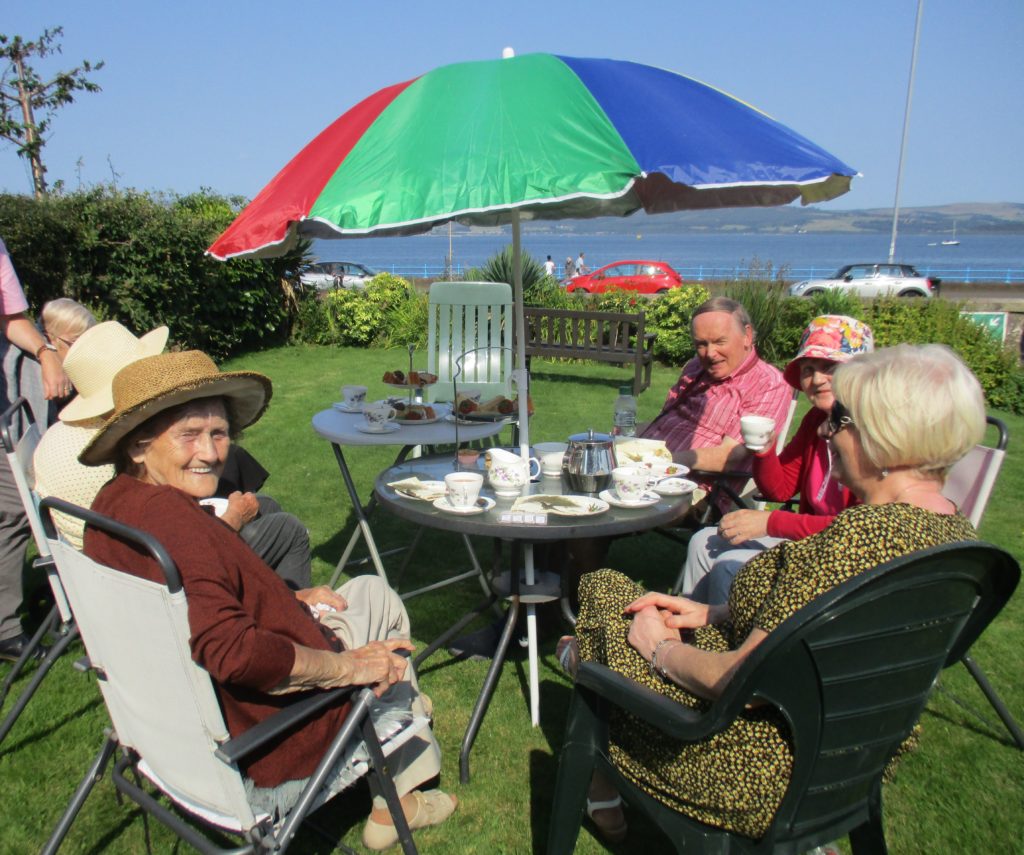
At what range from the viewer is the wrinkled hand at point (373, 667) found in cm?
195

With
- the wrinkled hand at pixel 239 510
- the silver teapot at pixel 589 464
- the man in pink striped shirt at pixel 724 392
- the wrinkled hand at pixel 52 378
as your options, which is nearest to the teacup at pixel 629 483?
the silver teapot at pixel 589 464

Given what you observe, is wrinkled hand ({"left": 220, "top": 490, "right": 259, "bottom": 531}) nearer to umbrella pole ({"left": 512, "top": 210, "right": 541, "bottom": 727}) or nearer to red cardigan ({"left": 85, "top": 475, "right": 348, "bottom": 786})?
red cardigan ({"left": 85, "top": 475, "right": 348, "bottom": 786})

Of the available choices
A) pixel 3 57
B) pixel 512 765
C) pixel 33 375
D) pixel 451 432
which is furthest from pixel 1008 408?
pixel 3 57

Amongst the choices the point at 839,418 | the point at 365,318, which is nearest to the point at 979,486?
the point at 839,418

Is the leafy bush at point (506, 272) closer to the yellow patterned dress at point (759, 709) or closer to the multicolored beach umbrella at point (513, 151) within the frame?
the multicolored beach umbrella at point (513, 151)

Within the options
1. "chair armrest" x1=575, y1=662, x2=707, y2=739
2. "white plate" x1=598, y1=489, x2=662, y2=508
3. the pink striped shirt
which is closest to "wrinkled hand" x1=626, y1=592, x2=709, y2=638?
"chair armrest" x1=575, y1=662, x2=707, y2=739

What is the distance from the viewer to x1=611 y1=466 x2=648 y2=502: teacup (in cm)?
275

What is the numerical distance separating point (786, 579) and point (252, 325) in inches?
453

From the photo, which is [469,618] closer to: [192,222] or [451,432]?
[451,432]

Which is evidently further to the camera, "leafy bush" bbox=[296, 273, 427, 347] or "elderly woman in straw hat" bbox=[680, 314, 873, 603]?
"leafy bush" bbox=[296, 273, 427, 347]

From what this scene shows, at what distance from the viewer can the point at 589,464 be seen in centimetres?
289

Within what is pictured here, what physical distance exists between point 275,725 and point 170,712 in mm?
244

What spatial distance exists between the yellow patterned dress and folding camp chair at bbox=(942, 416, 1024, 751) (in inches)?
36.4

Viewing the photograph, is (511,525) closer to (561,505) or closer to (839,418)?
(561,505)
